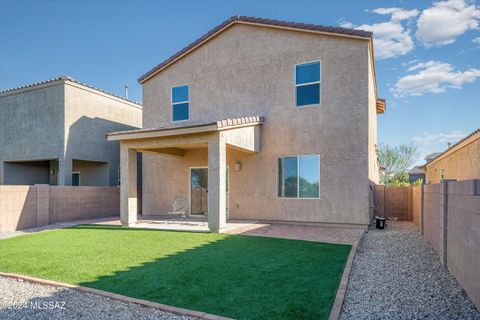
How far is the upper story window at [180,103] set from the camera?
17.0 m

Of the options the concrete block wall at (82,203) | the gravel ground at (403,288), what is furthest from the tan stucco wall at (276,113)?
the gravel ground at (403,288)

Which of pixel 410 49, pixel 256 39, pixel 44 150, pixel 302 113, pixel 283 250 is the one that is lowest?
pixel 283 250

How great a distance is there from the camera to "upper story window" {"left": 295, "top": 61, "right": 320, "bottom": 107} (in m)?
13.8

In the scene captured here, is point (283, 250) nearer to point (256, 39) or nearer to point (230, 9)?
point (256, 39)

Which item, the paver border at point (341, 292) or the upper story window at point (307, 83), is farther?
the upper story window at point (307, 83)

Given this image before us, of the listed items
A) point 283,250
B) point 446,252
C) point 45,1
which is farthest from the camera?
point 45,1

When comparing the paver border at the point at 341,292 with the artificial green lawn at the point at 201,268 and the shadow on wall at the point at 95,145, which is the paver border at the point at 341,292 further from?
the shadow on wall at the point at 95,145

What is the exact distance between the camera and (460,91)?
26.6 meters

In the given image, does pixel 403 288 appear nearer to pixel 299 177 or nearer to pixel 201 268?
pixel 201 268

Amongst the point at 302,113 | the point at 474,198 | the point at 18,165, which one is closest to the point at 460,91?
the point at 302,113

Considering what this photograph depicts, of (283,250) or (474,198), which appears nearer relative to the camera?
(474,198)

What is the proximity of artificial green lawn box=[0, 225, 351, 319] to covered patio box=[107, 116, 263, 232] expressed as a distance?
153 cm

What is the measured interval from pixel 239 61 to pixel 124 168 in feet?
24.4

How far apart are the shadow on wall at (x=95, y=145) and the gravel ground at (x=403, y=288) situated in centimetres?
1705
